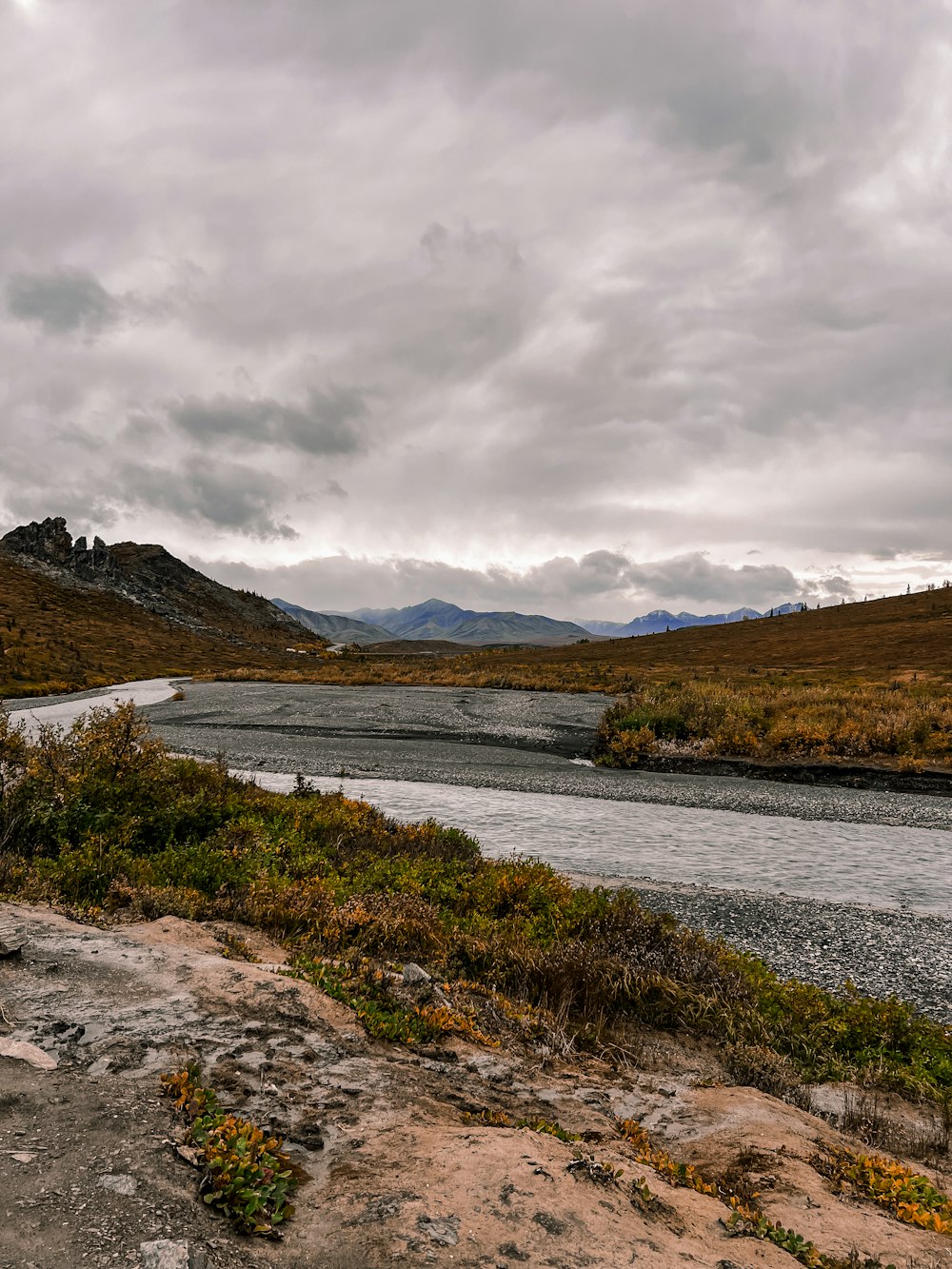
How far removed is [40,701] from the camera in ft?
150

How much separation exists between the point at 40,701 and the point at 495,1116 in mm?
51136

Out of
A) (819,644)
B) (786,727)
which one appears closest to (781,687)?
(786,727)

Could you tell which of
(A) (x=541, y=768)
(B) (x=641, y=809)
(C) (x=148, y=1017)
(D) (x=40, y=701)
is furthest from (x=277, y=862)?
(D) (x=40, y=701)

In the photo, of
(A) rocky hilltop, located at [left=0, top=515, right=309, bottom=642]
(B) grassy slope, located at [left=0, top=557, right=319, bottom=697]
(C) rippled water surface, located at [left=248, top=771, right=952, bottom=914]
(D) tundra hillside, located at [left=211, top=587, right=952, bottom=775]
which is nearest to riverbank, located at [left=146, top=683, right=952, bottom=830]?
(C) rippled water surface, located at [left=248, top=771, right=952, bottom=914]

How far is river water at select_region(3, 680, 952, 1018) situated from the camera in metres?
10.9

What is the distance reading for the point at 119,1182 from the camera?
3.65 m

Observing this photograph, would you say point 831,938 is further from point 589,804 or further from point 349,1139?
point 589,804

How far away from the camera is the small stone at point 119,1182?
360 centimetres

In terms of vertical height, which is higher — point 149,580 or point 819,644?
point 149,580

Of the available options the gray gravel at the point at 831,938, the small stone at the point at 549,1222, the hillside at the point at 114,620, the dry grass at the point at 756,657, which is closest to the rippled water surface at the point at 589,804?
the gray gravel at the point at 831,938

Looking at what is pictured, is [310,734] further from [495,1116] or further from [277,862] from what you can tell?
[495,1116]

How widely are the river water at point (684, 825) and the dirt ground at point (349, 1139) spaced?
5.38 m

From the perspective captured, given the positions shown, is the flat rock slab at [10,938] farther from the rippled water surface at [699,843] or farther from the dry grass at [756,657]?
the dry grass at [756,657]

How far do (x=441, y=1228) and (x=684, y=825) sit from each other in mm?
16442
